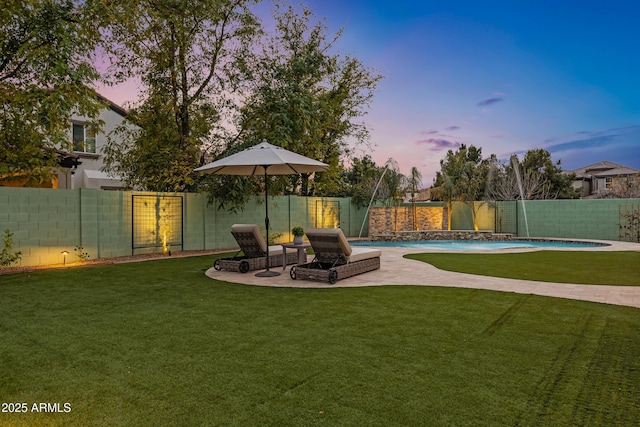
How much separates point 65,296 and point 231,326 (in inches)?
128

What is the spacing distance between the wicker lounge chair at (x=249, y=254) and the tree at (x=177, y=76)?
4.87m

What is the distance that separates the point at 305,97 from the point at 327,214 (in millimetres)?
6354

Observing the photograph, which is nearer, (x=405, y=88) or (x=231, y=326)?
(x=231, y=326)

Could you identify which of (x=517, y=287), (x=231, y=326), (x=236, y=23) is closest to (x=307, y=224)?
(x=236, y=23)

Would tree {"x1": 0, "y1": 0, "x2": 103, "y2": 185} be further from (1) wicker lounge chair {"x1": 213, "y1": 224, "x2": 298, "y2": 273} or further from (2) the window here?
(2) the window

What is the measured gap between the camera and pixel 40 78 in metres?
9.41

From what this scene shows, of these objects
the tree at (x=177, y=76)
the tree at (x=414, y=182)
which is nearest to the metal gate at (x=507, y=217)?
the tree at (x=414, y=182)

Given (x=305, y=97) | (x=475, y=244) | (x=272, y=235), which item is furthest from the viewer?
(x=475, y=244)

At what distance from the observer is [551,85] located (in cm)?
1930

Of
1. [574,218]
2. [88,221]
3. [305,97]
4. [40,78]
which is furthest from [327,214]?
[40,78]

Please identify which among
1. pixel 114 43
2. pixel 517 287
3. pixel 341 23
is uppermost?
pixel 341 23

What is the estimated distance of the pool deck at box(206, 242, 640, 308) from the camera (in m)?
6.03

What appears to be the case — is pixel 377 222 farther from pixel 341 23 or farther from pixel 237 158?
pixel 237 158

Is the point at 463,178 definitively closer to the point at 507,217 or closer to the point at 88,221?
the point at 507,217
